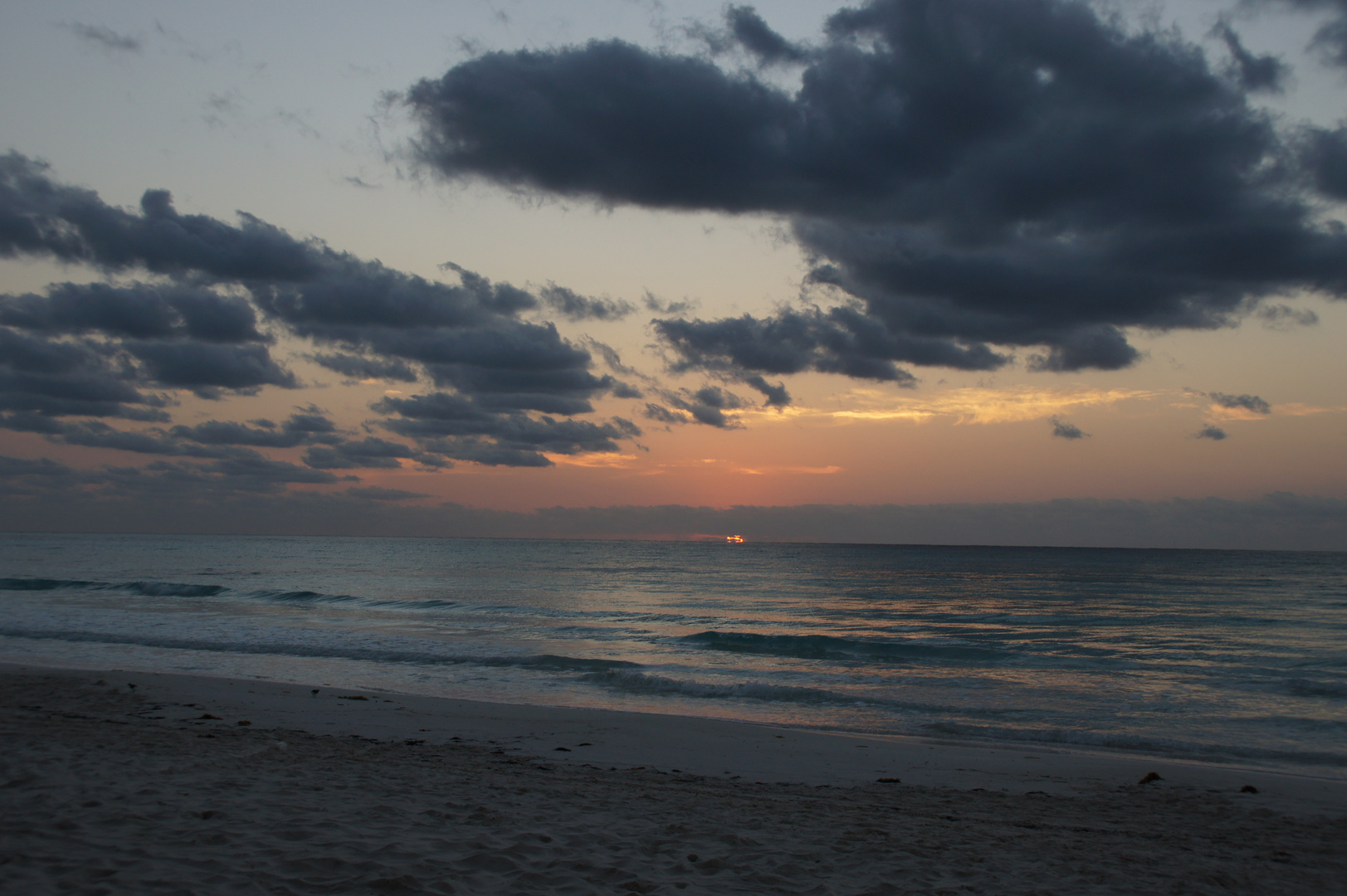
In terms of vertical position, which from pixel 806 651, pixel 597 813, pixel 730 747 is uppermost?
pixel 597 813

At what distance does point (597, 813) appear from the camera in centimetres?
834

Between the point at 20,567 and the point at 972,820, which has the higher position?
the point at 972,820

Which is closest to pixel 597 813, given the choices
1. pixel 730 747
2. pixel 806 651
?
pixel 730 747

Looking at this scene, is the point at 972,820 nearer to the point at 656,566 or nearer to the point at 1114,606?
the point at 1114,606

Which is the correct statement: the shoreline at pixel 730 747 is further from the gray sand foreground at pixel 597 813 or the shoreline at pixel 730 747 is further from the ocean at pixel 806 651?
the ocean at pixel 806 651

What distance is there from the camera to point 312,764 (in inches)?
395

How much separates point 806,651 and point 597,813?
2026 cm

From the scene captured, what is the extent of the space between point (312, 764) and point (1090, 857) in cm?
956

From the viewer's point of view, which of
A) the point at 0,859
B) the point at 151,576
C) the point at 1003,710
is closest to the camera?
the point at 0,859

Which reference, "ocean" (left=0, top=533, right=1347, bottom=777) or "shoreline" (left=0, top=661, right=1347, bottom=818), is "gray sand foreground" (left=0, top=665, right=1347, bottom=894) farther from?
"ocean" (left=0, top=533, right=1347, bottom=777)

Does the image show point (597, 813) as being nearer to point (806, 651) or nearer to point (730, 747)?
point (730, 747)

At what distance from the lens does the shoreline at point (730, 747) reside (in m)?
11.5

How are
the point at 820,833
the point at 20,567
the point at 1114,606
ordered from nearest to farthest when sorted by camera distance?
the point at 820,833 → the point at 1114,606 → the point at 20,567

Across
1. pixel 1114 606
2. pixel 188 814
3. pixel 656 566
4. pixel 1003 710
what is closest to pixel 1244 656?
pixel 1003 710
